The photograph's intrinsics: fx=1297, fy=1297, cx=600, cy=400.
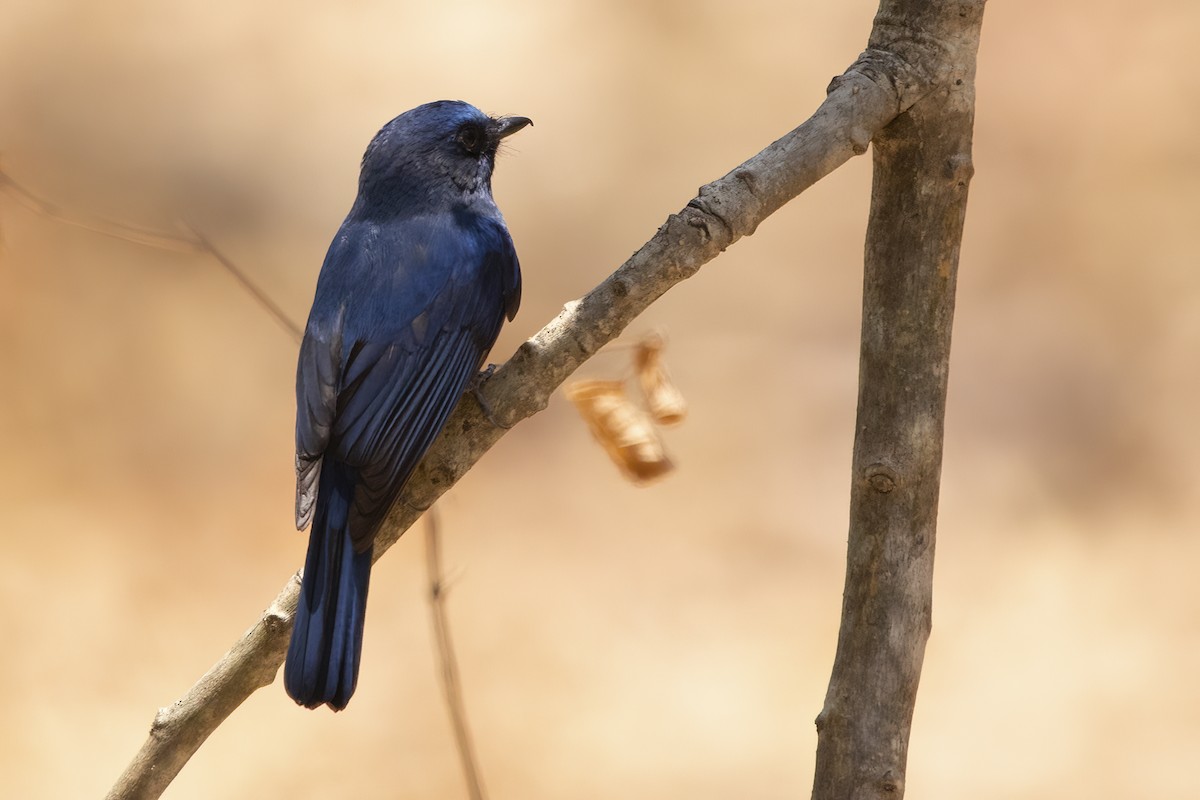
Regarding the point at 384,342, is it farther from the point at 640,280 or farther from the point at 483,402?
the point at 640,280

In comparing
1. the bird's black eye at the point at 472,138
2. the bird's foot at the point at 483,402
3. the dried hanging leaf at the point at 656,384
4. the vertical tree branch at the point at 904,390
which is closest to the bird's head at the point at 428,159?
the bird's black eye at the point at 472,138

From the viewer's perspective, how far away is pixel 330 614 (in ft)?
7.27

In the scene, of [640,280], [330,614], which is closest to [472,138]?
[640,280]

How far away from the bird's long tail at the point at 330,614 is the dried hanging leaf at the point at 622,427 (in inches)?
18.3

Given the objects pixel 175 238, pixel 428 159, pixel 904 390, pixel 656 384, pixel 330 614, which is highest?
pixel 428 159

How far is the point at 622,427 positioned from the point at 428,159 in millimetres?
1058

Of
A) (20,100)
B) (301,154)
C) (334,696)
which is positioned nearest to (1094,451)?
(301,154)

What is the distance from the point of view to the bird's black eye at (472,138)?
3.19m

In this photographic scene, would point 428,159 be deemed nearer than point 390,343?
No

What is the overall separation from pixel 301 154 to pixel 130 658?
7.45 ft

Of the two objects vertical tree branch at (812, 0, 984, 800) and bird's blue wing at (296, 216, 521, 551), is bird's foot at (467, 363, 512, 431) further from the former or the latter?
vertical tree branch at (812, 0, 984, 800)

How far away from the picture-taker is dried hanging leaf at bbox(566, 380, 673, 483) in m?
2.39

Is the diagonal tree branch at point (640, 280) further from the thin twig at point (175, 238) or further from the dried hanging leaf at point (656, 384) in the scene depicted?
the thin twig at point (175, 238)

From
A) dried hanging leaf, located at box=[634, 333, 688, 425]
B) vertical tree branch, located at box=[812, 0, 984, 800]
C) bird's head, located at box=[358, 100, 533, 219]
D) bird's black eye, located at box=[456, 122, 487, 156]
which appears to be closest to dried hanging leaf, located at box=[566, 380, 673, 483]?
dried hanging leaf, located at box=[634, 333, 688, 425]
